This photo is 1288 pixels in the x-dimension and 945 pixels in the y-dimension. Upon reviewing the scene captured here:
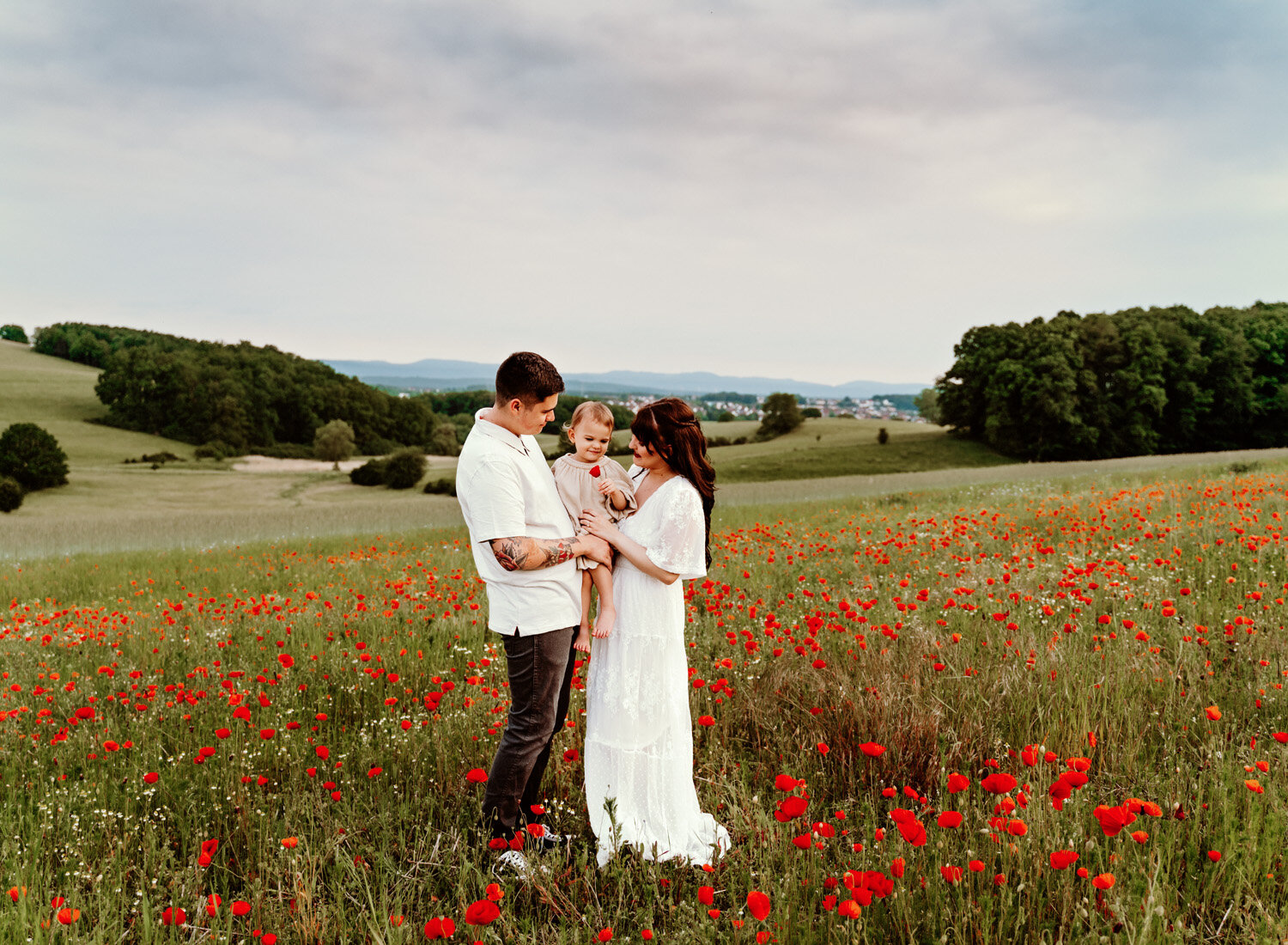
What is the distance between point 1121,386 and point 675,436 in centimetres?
6078

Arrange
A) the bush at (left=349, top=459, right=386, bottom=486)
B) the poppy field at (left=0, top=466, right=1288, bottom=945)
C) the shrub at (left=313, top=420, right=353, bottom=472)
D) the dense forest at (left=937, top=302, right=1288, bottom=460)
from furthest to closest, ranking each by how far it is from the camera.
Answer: the dense forest at (left=937, top=302, right=1288, bottom=460)
the shrub at (left=313, top=420, right=353, bottom=472)
the bush at (left=349, top=459, right=386, bottom=486)
the poppy field at (left=0, top=466, right=1288, bottom=945)

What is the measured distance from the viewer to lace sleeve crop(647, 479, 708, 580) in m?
3.10

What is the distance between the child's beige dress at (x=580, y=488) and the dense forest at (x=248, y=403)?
50.8 meters

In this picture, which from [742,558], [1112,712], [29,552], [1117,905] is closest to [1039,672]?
[1112,712]

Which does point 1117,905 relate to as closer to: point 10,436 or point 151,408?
point 10,436

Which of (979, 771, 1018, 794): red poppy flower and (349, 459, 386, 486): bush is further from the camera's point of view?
(349, 459, 386, 486): bush

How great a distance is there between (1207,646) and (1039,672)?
5.07ft

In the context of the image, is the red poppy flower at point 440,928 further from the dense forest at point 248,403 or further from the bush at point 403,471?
the dense forest at point 248,403

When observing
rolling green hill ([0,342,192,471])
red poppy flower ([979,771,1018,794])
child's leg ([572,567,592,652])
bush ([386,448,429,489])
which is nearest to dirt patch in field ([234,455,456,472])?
bush ([386,448,429,489])

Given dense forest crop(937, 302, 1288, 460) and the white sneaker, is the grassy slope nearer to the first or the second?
the white sneaker

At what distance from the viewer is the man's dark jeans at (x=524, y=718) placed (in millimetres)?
3119

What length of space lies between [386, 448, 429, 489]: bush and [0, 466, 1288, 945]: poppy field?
30.4 meters

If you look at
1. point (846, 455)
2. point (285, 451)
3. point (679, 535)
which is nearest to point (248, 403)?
point (285, 451)

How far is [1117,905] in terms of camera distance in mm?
1956
